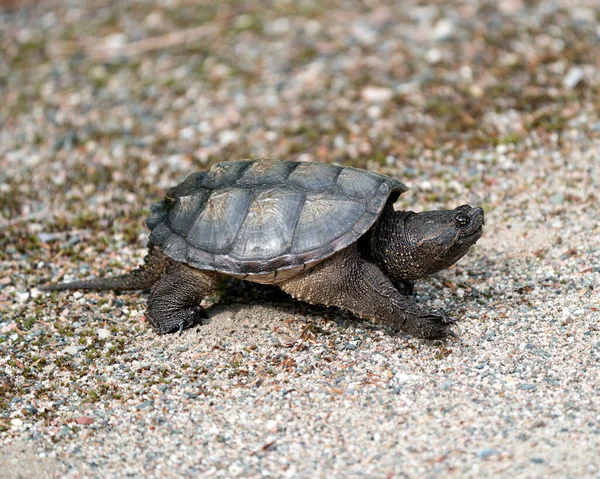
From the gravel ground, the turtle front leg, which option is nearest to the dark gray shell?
the turtle front leg

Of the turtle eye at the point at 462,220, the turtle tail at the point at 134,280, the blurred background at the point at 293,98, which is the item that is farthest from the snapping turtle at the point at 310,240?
the blurred background at the point at 293,98

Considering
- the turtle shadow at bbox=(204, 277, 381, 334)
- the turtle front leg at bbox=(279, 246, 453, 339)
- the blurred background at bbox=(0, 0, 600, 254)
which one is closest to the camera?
the turtle front leg at bbox=(279, 246, 453, 339)

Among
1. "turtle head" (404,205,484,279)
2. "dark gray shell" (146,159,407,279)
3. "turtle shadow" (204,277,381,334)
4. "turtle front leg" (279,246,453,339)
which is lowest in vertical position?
"turtle shadow" (204,277,381,334)

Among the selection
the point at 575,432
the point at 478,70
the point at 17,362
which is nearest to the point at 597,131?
the point at 478,70

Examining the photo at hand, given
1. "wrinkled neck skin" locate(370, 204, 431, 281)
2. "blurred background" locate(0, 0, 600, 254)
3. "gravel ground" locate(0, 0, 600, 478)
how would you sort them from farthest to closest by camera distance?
"blurred background" locate(0, 0, 600, 254)
"wrinkled neck skin" locate(370, 204, 431, 281)
"gravel ground" locate(0, 0, 600, 478)

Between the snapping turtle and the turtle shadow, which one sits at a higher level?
the snapping turtle

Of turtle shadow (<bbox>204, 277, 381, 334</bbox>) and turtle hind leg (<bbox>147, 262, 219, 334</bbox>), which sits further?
turtle shadow (<bbox>204, 277, 381, 334</bbox>)

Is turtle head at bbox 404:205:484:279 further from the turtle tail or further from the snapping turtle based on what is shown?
the turtle tail

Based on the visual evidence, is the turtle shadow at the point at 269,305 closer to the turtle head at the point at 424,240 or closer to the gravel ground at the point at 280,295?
the gravel ground at the point at 280,295
